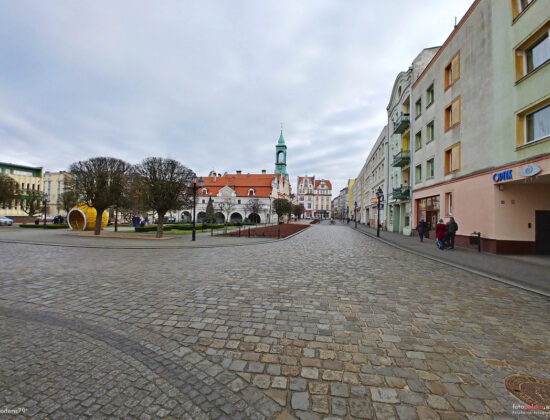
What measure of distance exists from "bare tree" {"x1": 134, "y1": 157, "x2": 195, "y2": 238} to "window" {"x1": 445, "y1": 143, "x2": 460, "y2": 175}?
19560mm

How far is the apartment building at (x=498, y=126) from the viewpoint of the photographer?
1127 cm

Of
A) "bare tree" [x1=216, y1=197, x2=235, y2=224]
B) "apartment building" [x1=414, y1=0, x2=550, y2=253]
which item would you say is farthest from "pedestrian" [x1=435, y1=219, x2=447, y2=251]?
"bare tree" [x1=216, y1=197, x2=235, y2=224]

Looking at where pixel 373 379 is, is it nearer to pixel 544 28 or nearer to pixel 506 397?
pixel 506 397

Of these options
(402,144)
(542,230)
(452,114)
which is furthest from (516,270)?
(402,144)

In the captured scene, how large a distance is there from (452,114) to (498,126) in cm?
516

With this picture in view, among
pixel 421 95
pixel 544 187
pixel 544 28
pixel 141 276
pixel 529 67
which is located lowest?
pixel 141 276

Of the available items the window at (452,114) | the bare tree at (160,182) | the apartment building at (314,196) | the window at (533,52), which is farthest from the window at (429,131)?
the apartment building at (314,196)

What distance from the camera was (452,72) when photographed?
17719mm

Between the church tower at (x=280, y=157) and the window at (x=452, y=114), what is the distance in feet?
237

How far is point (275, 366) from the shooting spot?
10.0 ft

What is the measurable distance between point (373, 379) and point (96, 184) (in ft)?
74.8

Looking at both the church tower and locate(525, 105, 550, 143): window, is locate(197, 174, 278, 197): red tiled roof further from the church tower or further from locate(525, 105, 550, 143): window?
locate(525, 105, 550, 143): window

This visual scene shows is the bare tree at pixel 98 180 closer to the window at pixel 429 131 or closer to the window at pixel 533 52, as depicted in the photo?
the window at pixel 429 131

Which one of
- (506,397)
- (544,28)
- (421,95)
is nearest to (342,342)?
(506,397)
